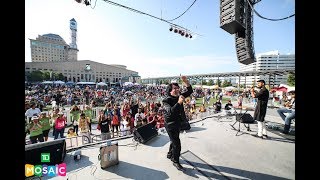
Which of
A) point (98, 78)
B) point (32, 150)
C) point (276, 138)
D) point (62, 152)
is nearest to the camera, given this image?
point (32, 150)

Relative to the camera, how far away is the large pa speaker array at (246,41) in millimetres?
7273

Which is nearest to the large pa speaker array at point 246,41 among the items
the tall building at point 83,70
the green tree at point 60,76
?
the tall building at point 83,70

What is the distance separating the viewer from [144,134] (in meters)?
6.10

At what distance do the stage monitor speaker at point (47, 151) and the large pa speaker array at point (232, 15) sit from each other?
7017 millimetres

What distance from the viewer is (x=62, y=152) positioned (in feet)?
15.8

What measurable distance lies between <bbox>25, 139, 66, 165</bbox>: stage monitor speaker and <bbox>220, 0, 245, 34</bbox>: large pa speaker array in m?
7.02

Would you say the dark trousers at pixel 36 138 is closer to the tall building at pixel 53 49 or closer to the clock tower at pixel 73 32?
the tall building at pixel 53 49

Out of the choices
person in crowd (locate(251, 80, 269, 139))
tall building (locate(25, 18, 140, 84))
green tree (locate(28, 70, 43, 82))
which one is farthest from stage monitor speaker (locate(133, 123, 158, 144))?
green tree (locate(28, 70, 43, 82))
